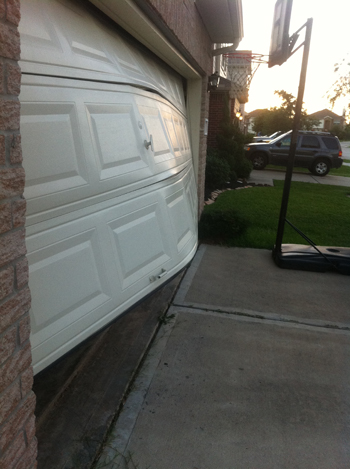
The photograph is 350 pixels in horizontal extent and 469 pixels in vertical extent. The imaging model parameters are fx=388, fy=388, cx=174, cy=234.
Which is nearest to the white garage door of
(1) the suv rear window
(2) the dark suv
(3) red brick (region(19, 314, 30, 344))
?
(3) red brick (region(19, 314, 30, 344))

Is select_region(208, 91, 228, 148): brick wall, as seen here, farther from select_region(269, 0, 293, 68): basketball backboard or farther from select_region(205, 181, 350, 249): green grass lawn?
select_region(269, 0, 293, 68): basketball backboard

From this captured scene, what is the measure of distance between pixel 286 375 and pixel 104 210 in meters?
2.01

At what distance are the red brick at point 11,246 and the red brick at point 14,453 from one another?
77 cm

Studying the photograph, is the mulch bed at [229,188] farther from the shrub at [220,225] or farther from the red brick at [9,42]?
the red brick at [9,42]

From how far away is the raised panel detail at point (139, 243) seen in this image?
240cm

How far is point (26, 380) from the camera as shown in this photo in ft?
5.34

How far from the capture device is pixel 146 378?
2.98m

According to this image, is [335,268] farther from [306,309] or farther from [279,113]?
[279,113]

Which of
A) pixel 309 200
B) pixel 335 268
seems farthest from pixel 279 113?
pixel 335 268

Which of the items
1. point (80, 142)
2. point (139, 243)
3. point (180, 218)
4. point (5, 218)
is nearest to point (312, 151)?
point (180, 218)

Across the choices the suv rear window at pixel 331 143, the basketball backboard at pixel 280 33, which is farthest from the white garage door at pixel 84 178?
the suv rear window at pixel 331 143

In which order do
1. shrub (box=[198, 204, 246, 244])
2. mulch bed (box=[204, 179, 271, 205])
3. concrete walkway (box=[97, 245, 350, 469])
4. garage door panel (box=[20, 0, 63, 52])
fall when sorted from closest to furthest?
garage door panel (box=[20, 0, 63, 52]) → concrete walkway (box=[97, 245, 350, 469]) → shrub (box=[198, 204, 246, 244]) → mulch bed (box=[204, 179, 271, 205])

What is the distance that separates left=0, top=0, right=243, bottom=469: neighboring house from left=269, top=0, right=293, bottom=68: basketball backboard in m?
2.20

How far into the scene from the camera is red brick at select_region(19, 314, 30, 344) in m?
1.56
